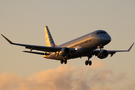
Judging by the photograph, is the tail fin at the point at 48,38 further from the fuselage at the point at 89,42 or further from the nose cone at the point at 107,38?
the nose cone at the point at 107,38

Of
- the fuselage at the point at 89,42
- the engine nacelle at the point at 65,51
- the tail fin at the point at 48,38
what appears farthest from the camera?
the tail fin at the point at 48,38

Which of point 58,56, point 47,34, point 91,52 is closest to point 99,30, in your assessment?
point 91,52

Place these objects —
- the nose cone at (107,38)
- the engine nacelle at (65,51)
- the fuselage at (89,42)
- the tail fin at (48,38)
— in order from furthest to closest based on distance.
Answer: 1. the tail fin at (48,38)
2. the engine nacelle at (65,51)
3. the fuselage at (89,42)
4. the nose cone at (107,38)

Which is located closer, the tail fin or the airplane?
the airplane

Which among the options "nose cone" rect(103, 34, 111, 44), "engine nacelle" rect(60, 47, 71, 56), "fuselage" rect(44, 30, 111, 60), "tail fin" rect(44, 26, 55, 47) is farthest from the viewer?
"tail fin" rect(44, 26, 55, 47)

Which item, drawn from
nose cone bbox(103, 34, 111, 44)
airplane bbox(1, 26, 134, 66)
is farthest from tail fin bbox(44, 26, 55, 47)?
nose cone bbox(103, 34, 111, 44)

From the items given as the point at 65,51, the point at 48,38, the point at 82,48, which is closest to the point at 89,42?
the point at 82,48

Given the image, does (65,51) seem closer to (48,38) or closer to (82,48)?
(82,48)

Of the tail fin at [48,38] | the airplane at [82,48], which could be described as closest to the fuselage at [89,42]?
the airplane at [82,48]

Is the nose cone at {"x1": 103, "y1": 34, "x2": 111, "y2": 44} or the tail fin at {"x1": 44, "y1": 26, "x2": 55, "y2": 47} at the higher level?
the nose cone at {"x1": 103, "y1": 34, "x2": 111, "y2": 44}

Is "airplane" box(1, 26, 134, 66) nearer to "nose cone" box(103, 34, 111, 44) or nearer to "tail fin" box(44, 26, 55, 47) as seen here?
"nose cone" box(103, 34, 111, 44)

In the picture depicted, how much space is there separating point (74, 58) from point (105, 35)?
11536 mm

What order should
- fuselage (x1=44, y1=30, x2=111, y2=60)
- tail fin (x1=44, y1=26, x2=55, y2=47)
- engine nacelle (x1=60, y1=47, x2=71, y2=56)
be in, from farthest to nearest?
tail fin (x1=44, y1=26, x2=55, y2=47)
engine nacelle (x1=60, y1=47, x2=71, y2=56)
fuselage (x1=44, y1=30, x2=111, y2=60)

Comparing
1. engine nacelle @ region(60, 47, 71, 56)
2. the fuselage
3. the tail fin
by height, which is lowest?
the tail fin
